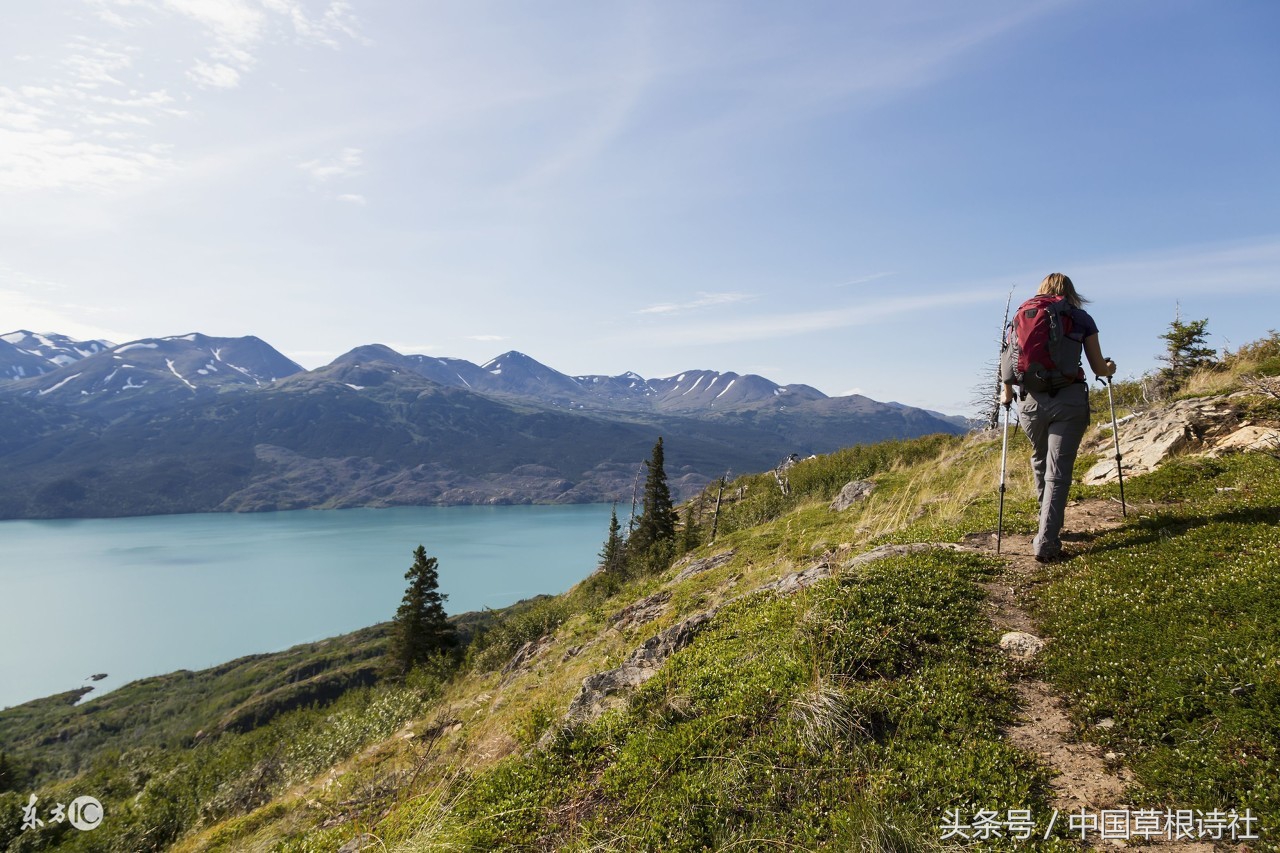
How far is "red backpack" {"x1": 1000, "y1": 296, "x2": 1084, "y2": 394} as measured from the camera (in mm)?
7270

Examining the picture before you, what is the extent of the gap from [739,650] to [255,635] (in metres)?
133

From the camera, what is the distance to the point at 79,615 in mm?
113500

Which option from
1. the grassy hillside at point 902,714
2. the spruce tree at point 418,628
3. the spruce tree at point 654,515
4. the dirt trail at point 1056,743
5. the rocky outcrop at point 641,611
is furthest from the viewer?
the spruce tree at point 654,515

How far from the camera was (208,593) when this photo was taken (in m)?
128

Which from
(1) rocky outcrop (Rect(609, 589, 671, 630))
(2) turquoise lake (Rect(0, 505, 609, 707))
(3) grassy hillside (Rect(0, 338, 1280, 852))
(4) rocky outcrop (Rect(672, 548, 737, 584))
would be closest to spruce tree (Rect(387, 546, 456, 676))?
(1) rocky outcrop (Rect(609, 589, 671, 630))

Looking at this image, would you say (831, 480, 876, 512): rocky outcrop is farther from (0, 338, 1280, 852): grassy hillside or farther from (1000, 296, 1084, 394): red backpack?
(1000, 296, 1084, 394): red backpack

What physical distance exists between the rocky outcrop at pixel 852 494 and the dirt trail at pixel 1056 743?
11.9m

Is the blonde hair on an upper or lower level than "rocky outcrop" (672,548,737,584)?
upper

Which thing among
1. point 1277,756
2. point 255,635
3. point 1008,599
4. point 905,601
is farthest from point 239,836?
point 255,635

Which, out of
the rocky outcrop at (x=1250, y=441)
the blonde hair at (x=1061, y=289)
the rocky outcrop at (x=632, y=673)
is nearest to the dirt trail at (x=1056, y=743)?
the blonde hair at (x=1061, y=289)

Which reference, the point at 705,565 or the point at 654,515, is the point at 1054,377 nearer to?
the point at 705,565

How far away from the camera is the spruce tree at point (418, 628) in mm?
36438

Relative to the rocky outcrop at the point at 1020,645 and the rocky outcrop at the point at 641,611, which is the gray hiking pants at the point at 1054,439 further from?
the rocky outcrop at the point at 641,611

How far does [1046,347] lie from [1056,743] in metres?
4.96
